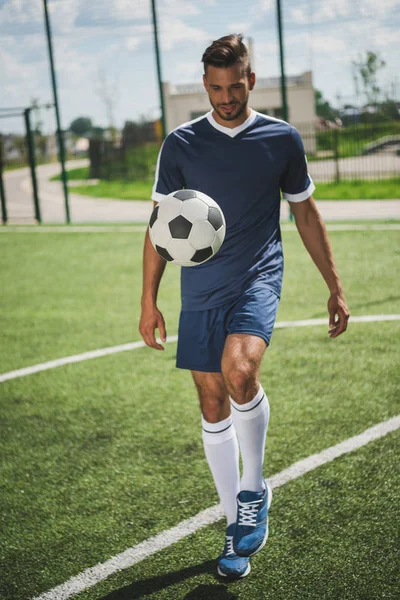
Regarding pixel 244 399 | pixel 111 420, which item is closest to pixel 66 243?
pixel 111 420

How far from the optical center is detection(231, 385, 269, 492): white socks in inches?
108

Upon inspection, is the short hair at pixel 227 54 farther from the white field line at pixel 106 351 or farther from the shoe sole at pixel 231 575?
the white field line at pixel 106 351

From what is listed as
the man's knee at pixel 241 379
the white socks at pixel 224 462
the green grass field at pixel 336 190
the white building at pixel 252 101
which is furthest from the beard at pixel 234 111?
the green grass field at pixel 336 190

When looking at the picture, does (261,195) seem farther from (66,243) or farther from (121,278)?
(66,243)

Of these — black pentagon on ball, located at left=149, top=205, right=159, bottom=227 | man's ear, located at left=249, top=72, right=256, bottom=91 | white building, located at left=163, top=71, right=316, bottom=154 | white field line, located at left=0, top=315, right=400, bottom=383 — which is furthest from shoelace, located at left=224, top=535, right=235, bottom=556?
white building, located at left=163, top=71, right=316, bottom=154

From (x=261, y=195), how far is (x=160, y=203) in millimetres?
419

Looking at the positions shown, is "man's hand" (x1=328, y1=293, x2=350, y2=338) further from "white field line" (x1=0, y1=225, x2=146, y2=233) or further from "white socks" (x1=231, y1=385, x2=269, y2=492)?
"white field line" (x1=0, y1=225, x2=146, y2=233)

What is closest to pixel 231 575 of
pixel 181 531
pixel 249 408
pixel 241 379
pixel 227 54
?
pixel 181 531

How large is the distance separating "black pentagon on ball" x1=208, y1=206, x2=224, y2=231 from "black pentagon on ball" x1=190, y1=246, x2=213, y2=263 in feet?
0.30

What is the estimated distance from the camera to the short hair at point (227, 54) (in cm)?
272

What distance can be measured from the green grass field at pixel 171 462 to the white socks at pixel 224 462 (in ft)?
0.64

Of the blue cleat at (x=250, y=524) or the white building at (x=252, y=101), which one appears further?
the white building at (x=252, y=101)

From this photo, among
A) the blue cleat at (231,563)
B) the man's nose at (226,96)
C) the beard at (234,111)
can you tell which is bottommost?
the blue cleat at (231,563)

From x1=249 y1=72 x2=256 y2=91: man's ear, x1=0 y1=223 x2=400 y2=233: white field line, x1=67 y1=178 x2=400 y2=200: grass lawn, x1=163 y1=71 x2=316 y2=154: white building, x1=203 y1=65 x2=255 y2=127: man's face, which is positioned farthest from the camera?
x1=163 y1=71 x2=316 y2=154: white building
